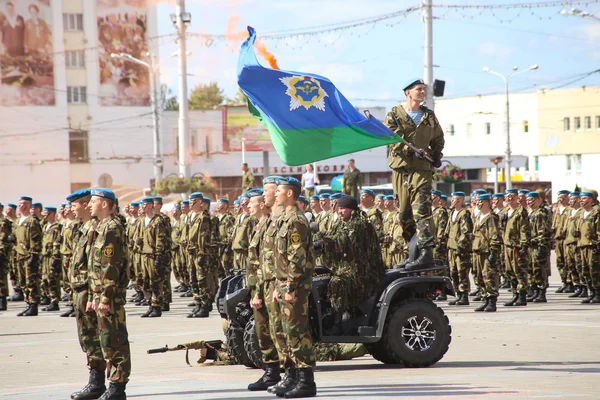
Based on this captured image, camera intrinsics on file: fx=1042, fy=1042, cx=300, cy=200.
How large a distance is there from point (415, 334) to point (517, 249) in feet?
27.8

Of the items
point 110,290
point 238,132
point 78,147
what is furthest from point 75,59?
point 110,290

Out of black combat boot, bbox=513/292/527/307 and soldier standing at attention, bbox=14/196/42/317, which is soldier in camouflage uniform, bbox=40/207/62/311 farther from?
black combat boot, bbox=513/292/527/307

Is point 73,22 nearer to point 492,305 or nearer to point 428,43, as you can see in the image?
point 428,43

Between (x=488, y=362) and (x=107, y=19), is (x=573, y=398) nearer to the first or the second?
(x=488, y=362)

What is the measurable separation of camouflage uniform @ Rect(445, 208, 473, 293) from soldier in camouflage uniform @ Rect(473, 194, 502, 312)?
186 mm

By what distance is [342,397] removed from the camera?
9.08 meters

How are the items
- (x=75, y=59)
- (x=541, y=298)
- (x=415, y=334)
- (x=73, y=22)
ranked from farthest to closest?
(x=75, y=59) → (x=73, y=22) → (x=541, y=298) → (x=415, y=334)

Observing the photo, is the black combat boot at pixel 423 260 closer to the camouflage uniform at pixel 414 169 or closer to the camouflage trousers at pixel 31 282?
the camouflage uniform at pixel 414 169

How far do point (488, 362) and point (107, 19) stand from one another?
195 feet

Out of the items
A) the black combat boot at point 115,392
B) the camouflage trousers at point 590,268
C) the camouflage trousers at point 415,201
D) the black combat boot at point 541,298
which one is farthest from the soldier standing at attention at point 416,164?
the camouflage trousers at point 590,268

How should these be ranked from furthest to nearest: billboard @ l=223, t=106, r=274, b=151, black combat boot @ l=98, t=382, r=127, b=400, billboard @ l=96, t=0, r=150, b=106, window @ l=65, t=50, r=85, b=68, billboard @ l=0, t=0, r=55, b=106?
billboard @ l=223, t=106, r=274, b=151 < billboard @ l=96, t=0, r=150, b=106 < window @ l=65, t=50, r=85, b=68 < billboard @ l=0, t=0, r=55, b=106 < black combat boot @ l=98, t=382, r=127, b=400

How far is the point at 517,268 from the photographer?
1922 centimetres

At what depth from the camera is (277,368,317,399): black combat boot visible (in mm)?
9203

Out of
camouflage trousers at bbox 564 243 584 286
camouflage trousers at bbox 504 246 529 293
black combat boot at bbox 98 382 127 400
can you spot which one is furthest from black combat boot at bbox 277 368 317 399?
camouflage trousers at bbox 564 243 584 286
